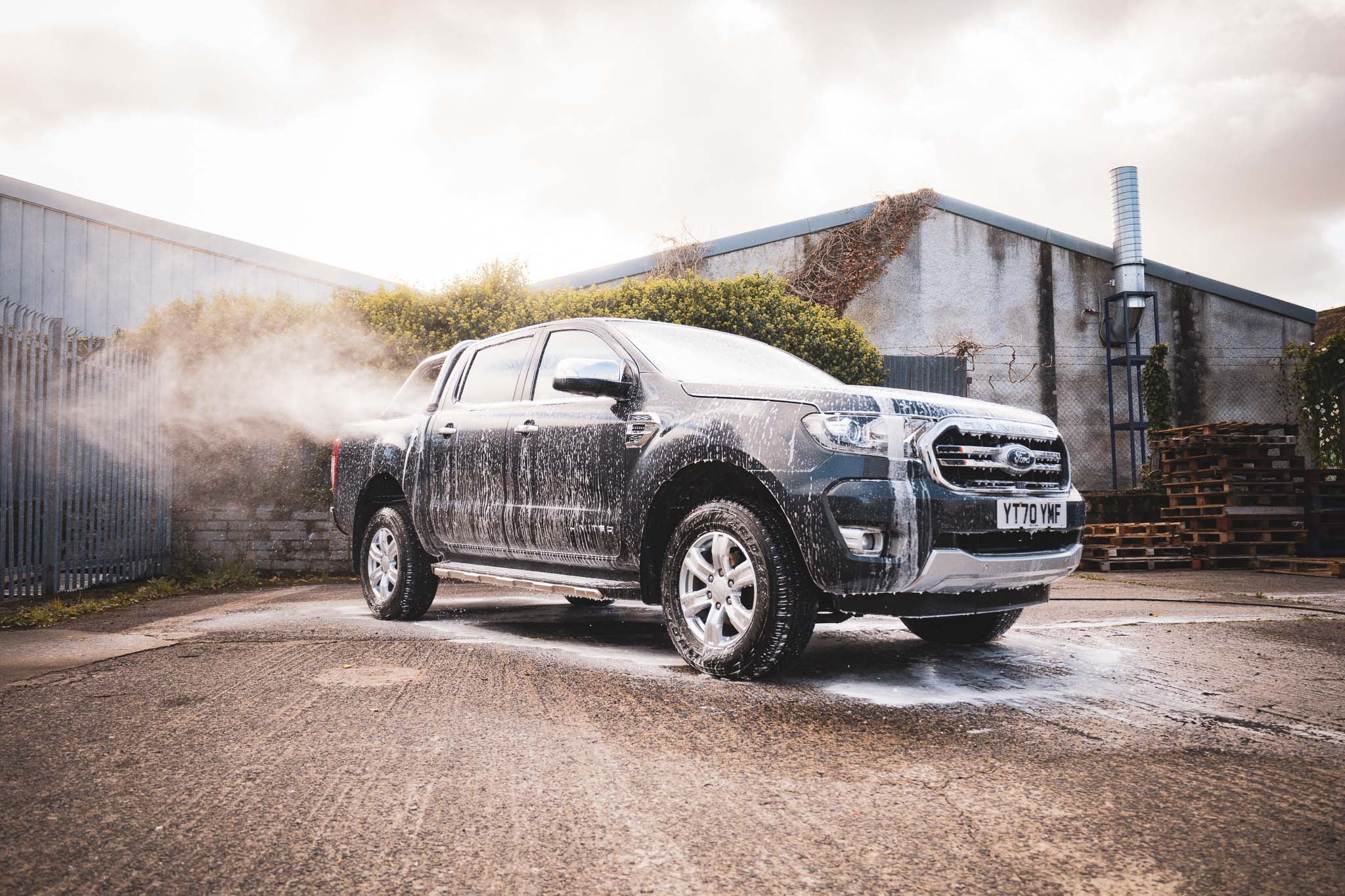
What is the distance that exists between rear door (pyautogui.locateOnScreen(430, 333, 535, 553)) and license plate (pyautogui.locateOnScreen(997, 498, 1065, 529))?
2.83 m

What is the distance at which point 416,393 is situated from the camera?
646cm

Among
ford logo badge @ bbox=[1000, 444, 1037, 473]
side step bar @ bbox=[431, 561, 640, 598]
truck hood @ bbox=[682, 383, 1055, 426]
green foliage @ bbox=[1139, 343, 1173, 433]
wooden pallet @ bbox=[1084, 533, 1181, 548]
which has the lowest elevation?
wooden pallet @ bbox=[1084, 533, 1181, 548]

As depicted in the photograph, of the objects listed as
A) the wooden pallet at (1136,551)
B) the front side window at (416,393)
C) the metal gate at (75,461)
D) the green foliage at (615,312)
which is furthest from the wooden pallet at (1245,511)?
the metal gate at (75,461)

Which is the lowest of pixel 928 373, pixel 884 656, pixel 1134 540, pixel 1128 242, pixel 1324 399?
pixel 884 656

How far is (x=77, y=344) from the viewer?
8.26 m

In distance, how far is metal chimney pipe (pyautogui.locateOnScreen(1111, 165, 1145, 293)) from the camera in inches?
637

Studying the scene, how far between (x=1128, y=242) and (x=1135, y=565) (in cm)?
839

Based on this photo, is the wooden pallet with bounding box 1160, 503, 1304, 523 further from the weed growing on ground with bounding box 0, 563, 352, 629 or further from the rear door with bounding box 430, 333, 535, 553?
the weed growing on ground with bounding box 0, 563, 352, 629

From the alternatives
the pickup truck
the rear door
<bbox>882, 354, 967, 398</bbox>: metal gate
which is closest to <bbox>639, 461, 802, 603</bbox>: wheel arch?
A: the pickup truck

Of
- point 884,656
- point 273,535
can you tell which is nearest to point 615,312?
point 273,535

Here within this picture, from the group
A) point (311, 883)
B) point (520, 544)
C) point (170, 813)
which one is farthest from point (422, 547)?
point (311, 883)

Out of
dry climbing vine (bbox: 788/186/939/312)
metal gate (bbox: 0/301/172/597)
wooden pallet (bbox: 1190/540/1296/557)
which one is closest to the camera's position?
metal gate (bbox: 0/301/172/597)

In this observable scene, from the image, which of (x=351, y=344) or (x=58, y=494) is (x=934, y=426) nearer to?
(x=58, y=494)

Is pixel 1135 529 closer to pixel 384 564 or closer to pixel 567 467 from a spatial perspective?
pixel 567 467
